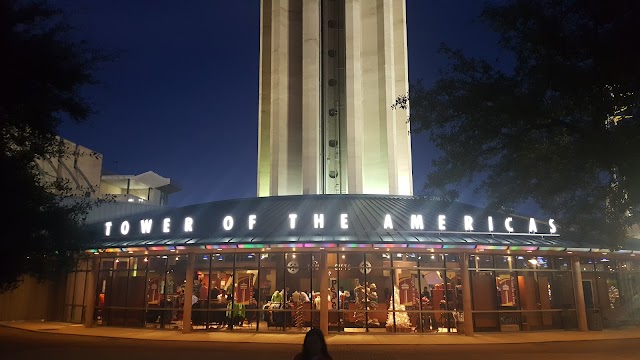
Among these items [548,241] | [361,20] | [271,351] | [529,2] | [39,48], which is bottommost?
[271,351]

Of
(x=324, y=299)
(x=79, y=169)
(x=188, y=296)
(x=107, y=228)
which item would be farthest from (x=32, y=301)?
(x=79, y=169)

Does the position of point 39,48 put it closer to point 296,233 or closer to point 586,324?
point 296,233

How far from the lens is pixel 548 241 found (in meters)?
25.7

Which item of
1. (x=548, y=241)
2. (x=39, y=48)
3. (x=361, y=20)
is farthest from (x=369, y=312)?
(x=361, y=20)

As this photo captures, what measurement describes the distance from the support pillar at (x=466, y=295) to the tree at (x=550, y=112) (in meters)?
10.5

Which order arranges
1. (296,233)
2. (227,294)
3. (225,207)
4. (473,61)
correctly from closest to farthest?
(473,61) < (296,233) < (227,294) < (225,207)

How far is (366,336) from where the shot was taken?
23.5 m

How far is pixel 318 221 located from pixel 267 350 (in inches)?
309

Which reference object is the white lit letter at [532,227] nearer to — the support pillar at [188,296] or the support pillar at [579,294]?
the support pillar at [579,294]

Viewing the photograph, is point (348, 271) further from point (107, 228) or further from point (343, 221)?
point (107, 228)

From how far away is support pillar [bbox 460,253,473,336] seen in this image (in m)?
24.1

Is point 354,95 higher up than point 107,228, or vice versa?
point 354,95

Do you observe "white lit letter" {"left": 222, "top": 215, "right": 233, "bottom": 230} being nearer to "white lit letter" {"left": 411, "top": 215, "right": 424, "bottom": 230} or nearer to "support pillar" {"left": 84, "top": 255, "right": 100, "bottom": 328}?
"support pillar" {"left": 84, "top": 255, "right": 100, "bottom": 328}

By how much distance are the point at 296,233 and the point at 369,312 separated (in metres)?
5.35
